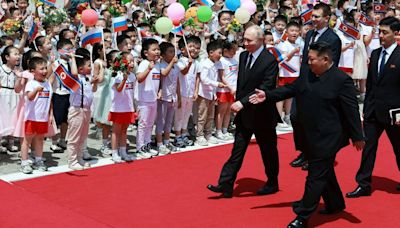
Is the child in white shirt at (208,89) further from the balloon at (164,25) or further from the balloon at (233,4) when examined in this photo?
the balloon at (233,4)

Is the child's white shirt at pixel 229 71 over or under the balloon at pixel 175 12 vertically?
under

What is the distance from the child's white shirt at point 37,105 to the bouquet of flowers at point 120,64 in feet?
2.92

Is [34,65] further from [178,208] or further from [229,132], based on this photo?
[229,132]

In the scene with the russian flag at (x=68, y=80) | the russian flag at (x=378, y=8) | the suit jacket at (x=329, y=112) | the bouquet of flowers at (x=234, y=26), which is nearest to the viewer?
the suit jacket at (x=329, y=112)

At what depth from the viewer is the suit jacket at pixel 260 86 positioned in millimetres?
6250

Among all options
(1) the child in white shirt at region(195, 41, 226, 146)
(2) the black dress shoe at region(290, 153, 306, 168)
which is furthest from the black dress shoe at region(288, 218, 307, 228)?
(1) the child in white shirt at region(195, 41, 226, 146)

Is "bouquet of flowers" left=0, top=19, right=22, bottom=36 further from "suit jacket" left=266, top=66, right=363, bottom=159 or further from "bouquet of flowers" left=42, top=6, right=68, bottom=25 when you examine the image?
"suit jacket" left=266, top=66, right=363, bottom=159

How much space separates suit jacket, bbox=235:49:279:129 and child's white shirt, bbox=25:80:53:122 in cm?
249

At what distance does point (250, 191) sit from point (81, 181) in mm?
1983

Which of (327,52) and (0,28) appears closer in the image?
(327,52)

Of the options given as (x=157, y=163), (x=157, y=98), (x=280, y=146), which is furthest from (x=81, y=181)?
(x=280, y=146)

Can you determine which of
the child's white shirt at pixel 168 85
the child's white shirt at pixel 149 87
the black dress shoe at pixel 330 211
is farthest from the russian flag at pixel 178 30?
the black dress shoe at pixel 330 211

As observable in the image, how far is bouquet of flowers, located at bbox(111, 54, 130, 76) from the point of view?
24.2 ft

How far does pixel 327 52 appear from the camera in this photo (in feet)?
17.8
